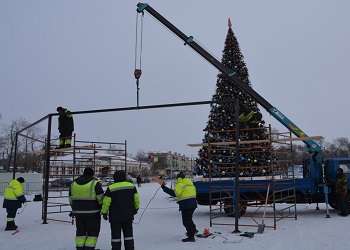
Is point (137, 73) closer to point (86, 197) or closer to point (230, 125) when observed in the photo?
point (86, 197)

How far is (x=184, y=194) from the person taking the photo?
8242 millimetres

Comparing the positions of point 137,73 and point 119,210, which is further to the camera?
point 137,73

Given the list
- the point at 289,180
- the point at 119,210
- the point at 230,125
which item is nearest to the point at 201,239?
the point at 119,210

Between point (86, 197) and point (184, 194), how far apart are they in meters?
2.67

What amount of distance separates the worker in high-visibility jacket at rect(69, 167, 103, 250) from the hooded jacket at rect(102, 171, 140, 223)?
0.22 metres

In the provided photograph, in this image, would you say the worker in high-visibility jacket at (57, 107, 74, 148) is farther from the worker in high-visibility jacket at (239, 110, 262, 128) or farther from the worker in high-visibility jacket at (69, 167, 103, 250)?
the worker in high-visibility jacket at (239, 110, 262, 128)

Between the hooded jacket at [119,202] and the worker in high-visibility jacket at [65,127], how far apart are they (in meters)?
5.25

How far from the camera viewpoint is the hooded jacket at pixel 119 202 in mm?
6273

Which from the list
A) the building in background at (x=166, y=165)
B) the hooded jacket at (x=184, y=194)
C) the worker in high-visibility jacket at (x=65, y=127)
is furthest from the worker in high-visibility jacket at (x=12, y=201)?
the building in background at (x=166, y=165)

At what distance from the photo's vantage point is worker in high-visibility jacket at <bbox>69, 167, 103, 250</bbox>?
6.24 m

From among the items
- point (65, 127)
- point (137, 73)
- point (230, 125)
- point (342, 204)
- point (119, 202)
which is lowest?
point (342, 204)

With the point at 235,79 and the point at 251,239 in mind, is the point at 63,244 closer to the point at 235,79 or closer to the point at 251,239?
the point at 251,239

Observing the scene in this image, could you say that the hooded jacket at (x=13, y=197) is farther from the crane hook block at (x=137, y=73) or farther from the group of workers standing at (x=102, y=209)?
the crane hook block at (x=137, y=73)

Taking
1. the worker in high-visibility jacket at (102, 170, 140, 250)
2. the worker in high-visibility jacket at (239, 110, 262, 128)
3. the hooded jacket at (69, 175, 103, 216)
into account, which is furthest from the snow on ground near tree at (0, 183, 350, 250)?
the worker in high-visibility jacket at (239, 110, 262, 128)
